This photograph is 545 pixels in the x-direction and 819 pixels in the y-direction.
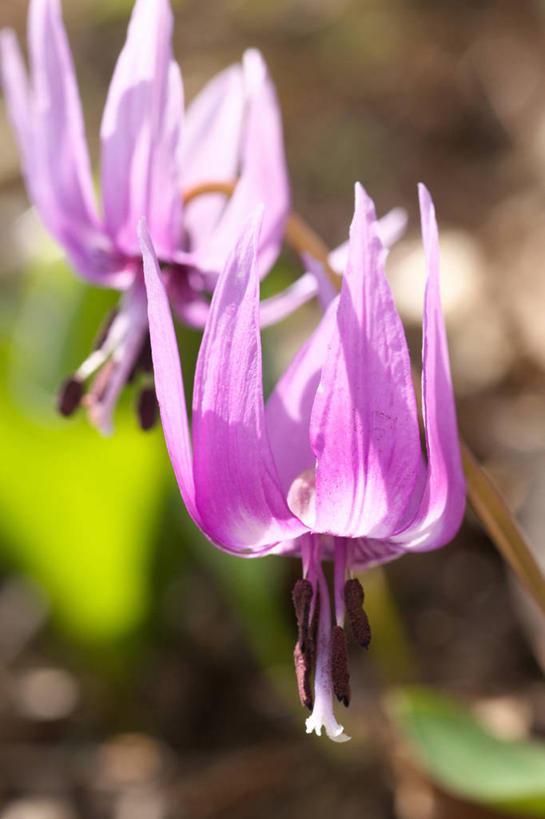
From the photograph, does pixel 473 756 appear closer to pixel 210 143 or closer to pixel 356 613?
pixel 356 613

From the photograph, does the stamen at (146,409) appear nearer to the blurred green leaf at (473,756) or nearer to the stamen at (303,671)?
the stamen at (303,671)

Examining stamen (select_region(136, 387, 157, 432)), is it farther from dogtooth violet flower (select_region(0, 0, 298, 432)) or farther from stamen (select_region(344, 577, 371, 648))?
stamen (select_region(344, 577, 371, 648))

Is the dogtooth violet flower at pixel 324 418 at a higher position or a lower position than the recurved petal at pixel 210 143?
lower

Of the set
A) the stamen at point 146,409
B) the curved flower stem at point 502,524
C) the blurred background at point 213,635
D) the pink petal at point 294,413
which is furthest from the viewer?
the blurred background at point 213,635

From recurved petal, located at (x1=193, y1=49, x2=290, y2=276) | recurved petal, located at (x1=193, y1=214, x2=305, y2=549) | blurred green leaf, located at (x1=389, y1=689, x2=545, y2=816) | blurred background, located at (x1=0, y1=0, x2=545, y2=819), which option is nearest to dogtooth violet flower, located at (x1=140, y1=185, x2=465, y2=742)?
recurved petal, located at (x1=193, y1=214, x2=305, y2=549)

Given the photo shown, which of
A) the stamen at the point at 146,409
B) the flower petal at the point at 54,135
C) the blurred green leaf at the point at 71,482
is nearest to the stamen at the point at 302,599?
the stamen at the point at 146,409

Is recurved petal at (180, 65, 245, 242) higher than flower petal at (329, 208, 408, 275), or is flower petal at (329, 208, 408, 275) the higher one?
recurved petal at (180, 65, 245, 242)

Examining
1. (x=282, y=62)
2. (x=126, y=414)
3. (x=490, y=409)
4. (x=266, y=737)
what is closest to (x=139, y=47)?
(x=126, y=414)
